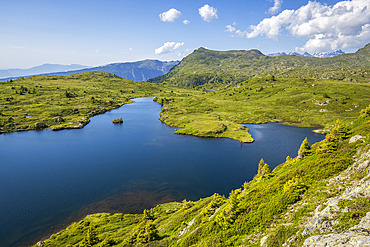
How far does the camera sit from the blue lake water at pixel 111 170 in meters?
62.5

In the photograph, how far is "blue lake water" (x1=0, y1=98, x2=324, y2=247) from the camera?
62.5 meters

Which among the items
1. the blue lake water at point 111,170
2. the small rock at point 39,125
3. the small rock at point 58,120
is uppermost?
the small rock at point 58,120

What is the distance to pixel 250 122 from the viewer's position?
173500 millimetres

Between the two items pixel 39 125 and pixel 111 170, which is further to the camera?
pixel 39 125

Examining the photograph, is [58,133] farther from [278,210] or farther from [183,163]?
[278,210]

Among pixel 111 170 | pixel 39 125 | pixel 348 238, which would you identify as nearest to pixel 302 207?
pixel 348 238

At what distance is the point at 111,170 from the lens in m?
86.6

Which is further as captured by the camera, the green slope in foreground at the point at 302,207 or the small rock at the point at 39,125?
the small rock at the point at 39,125

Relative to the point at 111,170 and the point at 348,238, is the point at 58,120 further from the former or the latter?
the point at 348,238

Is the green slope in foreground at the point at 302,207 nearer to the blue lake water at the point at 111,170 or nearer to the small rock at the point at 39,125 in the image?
the blue lake water at the point at 111,170

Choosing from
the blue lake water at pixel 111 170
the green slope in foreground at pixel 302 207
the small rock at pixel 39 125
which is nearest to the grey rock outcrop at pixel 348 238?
the green slope in foreground at pixel 302 207

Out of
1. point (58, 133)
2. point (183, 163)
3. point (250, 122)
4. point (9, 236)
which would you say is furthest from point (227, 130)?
point (58, 133)

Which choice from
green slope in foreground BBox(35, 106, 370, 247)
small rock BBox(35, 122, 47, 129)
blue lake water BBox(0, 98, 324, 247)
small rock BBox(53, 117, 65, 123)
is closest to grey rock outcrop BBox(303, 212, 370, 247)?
green slope in foreground BBox(35, 106, 370, 247)

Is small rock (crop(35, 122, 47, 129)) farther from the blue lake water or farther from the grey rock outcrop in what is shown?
the grey rock outcrop
